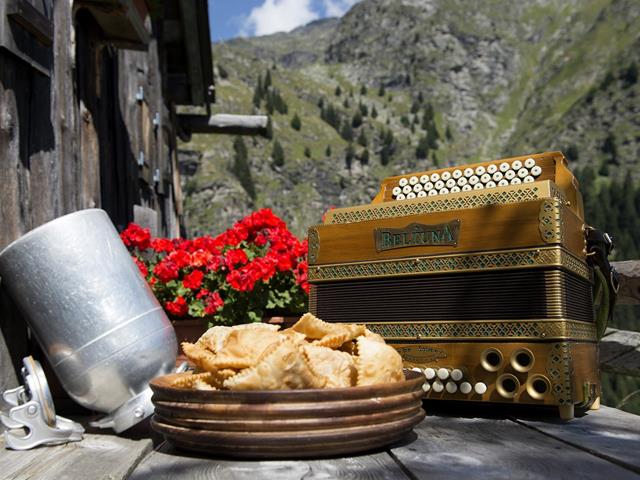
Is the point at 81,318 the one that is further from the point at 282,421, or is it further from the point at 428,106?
the point at 428,106

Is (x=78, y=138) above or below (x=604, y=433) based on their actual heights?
above

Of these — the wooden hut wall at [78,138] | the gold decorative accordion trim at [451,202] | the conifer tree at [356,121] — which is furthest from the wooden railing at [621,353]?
the conifer tree at [356,121]

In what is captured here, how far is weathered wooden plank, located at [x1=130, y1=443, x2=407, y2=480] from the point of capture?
1.51 metres

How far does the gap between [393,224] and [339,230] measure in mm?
265

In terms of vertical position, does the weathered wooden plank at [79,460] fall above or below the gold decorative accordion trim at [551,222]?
below

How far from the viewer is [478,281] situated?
249cm

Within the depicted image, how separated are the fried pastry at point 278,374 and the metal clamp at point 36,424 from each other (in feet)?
2.31

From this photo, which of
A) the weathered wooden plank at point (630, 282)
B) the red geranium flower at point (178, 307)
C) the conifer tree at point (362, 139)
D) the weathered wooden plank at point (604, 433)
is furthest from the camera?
the conifer tree at point (362, 139)

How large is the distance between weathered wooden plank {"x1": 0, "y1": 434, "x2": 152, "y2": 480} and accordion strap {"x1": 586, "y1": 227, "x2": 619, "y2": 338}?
6.03ft

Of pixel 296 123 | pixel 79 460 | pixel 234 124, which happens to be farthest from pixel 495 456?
pixel 296 123

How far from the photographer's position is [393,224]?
A: 8.91 ft

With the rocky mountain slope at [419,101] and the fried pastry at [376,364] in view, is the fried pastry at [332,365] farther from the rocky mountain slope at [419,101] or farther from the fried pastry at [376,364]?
the rocky mountain slope at [419,101]

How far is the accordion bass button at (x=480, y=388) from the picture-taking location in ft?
7.97

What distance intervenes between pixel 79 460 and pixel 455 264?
57.2 inches
